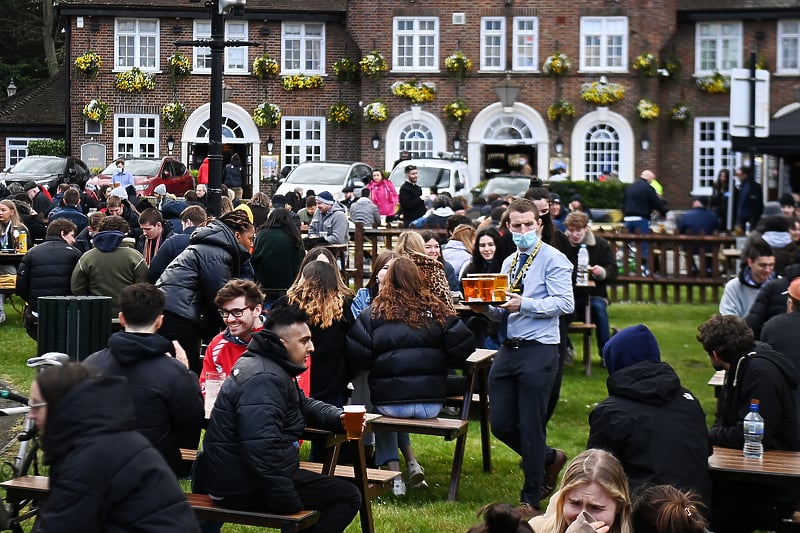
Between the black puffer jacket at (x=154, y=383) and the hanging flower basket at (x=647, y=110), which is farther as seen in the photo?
the hanging flower basket at (x=647, y=110)

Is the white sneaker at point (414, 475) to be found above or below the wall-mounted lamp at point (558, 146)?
below

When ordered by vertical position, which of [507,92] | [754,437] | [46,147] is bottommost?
[754,437]

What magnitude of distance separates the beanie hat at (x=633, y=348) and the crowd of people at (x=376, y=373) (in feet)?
0.03

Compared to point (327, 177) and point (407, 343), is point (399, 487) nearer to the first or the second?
point (407, 343)

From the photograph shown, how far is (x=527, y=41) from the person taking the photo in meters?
38.4

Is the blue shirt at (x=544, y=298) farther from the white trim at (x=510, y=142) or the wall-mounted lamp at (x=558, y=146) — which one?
the wall-mounted lamp at (x=558, y=146)

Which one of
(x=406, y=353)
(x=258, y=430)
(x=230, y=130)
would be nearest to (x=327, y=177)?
(x=230, y=130)

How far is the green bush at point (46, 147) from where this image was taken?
41.8 metres

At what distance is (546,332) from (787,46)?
110 feet

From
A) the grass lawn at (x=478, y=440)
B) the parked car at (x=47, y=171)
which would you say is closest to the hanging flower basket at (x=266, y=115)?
the parked car at (x=47, y=171)

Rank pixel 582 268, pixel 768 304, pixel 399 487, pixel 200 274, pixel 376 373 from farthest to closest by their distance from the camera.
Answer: pixel 582 268
pixel 768 304
pixel 200 274
pixel 399 487
pixel 376 373

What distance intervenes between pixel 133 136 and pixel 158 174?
7186 mm

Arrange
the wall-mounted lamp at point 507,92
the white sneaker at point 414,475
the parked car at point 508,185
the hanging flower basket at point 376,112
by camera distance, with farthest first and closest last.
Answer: the hanging flower basket at point 376,112 < the wall-mounted lamp at point 507,92 < the parked car at point 508,185 < the white sneaker at point 414,475

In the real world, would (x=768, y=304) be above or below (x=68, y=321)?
above
